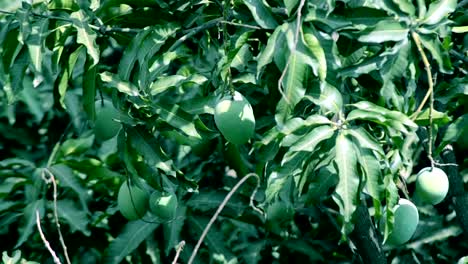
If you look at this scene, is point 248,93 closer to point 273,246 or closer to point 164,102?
point 164,102

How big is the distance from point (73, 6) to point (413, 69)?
694mm

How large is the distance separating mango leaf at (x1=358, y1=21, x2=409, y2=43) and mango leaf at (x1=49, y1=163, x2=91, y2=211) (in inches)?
41.5

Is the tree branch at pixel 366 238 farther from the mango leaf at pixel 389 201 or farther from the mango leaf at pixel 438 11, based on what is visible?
the mango leaf at pixel 438 11

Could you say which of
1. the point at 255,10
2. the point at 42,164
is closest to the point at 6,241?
the point at 42,164

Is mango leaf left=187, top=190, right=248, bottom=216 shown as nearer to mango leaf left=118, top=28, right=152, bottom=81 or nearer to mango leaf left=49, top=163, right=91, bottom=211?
mango leaf left=49, top=163, right=91, bottom=211

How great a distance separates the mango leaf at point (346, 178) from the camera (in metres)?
1.75

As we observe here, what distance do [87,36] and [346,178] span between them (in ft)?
1.83

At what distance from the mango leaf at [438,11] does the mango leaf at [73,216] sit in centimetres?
107

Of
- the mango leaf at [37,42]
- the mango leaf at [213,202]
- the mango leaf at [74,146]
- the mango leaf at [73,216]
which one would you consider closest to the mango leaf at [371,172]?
the mango leaf at [37,42]

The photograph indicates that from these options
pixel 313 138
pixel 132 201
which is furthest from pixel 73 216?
pixel 313 138

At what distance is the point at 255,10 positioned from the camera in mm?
1799

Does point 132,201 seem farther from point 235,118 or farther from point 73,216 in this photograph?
point 73,216

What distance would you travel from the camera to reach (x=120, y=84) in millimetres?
1924

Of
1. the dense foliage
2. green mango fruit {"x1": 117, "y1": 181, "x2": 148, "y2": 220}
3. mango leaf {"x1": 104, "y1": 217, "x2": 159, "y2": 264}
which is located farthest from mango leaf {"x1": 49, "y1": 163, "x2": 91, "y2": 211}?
green mango fruit {"x1": 117, "y1": 181, "x2": 148, "y2": 220}
